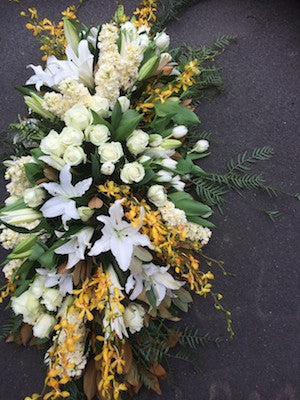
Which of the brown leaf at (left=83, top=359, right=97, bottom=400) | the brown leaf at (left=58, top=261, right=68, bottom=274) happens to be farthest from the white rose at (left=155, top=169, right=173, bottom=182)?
the brown leaf at (left=83, top=359, right=97, bottom=400)

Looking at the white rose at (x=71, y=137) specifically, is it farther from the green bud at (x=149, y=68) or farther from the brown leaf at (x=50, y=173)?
the green bud at (x=149, y=68)

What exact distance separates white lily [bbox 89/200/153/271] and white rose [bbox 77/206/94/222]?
0.19 feet

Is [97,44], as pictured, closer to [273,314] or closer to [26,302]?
[26,302]

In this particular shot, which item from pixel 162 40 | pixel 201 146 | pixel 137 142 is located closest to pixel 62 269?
pixel 137 142

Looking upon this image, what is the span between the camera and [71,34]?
4.11 ft

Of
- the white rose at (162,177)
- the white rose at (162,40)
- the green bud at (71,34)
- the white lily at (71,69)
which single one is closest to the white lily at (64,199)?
the white rose at (162,177)

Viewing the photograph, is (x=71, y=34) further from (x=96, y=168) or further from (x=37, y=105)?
Answer: (x=96, y=168)

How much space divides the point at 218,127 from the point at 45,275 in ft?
2.73

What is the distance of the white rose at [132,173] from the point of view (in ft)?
3.54

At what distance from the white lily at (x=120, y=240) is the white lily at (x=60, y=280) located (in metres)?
0.15

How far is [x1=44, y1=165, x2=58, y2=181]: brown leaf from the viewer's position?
1.09 m

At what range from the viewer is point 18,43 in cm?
163

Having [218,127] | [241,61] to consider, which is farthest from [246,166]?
[241,61]

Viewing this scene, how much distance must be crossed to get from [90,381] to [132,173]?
66 centimetres
